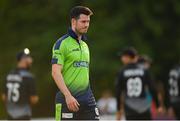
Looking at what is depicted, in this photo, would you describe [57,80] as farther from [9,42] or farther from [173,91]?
[9,42]

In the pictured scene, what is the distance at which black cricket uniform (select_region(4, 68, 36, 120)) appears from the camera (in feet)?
56.0

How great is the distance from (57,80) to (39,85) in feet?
69.8

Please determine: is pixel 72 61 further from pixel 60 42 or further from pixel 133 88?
pixel 133 88

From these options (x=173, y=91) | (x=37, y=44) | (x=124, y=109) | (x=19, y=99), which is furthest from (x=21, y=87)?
(x=37, y=44)

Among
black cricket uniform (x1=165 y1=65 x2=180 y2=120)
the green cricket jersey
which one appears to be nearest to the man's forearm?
the green cricket jersey

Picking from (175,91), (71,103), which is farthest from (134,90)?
(71,103)

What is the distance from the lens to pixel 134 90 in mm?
16109

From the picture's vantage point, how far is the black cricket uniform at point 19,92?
56.0ft

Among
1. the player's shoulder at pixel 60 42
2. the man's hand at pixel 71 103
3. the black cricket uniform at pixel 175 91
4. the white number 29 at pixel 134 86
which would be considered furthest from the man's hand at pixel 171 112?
the man's hand at pixel 71 103

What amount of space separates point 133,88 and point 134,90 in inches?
3.5

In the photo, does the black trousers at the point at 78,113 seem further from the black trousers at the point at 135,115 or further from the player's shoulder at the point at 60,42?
the black trousers at the point at 135,115

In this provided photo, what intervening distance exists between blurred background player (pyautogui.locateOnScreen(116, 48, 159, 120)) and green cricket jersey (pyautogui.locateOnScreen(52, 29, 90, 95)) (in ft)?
14.5

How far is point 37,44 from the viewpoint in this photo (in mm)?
31594

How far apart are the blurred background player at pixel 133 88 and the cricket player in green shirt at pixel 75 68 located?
14.4 feet
